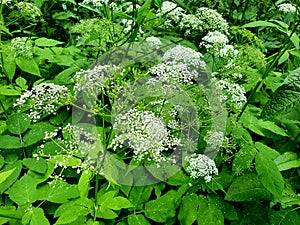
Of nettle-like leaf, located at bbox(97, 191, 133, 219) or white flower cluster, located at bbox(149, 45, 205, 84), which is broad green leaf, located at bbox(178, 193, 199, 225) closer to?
nettle-like leaf, located at bbox(97, 191, 133, 219)

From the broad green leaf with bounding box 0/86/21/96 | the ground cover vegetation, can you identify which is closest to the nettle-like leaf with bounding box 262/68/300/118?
the ground cover vegetation

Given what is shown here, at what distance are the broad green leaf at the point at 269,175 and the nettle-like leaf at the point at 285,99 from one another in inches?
15.4

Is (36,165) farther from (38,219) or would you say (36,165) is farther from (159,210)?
(159,210)

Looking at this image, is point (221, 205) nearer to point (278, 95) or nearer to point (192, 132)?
point (192, 132)

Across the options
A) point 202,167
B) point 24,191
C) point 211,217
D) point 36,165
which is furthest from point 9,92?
point 211,217

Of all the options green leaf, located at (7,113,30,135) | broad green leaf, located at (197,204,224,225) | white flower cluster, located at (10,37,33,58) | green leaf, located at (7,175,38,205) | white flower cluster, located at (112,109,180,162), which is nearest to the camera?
white flower cluster, located at (112,109,180,162)

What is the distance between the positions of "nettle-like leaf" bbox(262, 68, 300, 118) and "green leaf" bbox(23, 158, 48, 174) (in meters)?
0.89

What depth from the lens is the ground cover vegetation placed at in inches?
51.3

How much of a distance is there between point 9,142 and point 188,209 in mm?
826

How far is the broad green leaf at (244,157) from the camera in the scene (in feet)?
4.95

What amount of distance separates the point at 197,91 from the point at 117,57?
20.2 inches

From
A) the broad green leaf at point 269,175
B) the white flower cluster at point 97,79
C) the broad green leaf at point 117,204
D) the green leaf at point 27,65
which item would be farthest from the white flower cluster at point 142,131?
the green leaf at point 27,65

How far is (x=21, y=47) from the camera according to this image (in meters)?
1.81

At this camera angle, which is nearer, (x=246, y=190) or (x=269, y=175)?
(x=269, y=175)
